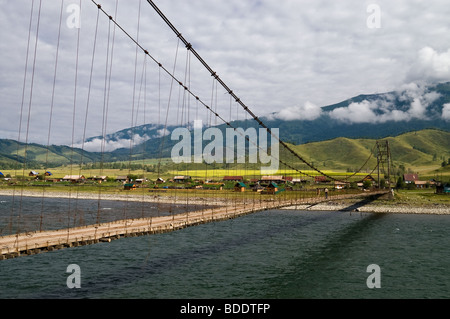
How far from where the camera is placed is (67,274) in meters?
25.7

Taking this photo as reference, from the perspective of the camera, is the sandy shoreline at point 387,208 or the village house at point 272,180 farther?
the village house at point 272,180

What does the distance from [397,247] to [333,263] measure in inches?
485

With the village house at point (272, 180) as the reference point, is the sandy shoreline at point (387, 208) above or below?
below

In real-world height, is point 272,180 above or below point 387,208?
above

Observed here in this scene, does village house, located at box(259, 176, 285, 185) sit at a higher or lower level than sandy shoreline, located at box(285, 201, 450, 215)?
higher

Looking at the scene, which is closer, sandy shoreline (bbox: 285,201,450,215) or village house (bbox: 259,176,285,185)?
sandy shoreline (bbox: 285,201,450,215)

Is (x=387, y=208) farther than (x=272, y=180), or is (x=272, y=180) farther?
(x=272, y=180)
